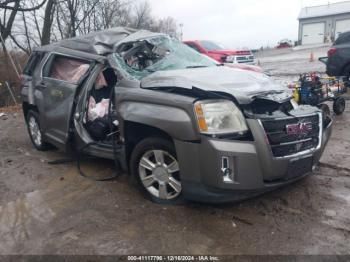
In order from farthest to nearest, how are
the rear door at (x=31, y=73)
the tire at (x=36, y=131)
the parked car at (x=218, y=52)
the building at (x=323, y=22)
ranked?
the building at (x=323, y=22) < the parked car at (x=218, y=52) < the tire at (x=36, y=131) < the rear door at (x=31, y=73)

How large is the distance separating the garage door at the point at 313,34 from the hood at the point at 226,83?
149ft

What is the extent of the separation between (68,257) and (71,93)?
2279mm

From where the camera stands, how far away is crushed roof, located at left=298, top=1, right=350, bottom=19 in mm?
42438

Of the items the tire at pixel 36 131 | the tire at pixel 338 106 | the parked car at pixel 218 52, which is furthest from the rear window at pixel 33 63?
the parked car at pixel 218 52

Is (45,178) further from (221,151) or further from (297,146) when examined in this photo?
(297,146)

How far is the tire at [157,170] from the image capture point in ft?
11.0

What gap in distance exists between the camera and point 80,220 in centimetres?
341

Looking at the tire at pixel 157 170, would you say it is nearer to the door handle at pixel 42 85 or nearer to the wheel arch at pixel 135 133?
the wheel arch at pixel 135 133

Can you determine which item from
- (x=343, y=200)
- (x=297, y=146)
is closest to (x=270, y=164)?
(x=297, y=146)

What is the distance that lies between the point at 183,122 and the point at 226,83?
635mm

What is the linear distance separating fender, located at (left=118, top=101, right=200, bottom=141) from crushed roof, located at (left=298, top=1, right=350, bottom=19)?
149 feet

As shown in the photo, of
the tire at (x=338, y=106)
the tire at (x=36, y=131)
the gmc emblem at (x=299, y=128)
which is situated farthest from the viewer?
the tire at (x=338, y=106)

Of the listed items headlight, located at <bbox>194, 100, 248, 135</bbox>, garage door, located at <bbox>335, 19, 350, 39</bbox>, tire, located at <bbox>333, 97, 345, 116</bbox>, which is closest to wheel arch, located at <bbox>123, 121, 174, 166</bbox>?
headlight, located at <bbox>194, 100, 248, 135</bbox>

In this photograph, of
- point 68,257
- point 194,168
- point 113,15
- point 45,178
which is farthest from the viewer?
point 113,15
